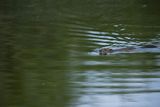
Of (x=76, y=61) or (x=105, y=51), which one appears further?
(x=105, y=51)

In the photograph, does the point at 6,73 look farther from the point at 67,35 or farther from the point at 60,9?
the point at 60,9

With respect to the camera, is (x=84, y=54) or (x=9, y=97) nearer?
(x=9, y=97)

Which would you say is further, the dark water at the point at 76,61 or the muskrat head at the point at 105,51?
the muskrat head at the point at 105,51

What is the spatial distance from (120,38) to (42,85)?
371 centimetres

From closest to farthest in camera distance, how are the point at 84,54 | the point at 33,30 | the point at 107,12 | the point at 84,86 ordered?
the point at 84,86 → the point at 84,54 → the point at 33,30 → the point at 107,12

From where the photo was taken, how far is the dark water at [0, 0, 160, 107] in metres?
6.87

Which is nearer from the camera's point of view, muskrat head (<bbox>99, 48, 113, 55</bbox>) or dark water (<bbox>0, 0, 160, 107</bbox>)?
dark water (<bbox>0, 0, 160, 107</bbox>)

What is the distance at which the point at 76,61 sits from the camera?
8805 millimetres

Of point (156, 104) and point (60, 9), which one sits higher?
point (60, 9)

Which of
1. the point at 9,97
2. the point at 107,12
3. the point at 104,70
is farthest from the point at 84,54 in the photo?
the point at 107,12

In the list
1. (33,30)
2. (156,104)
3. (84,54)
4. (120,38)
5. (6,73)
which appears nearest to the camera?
(156,104)

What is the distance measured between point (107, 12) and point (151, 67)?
22.9ft

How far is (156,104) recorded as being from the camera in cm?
651

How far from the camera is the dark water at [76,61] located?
6.87 meters
